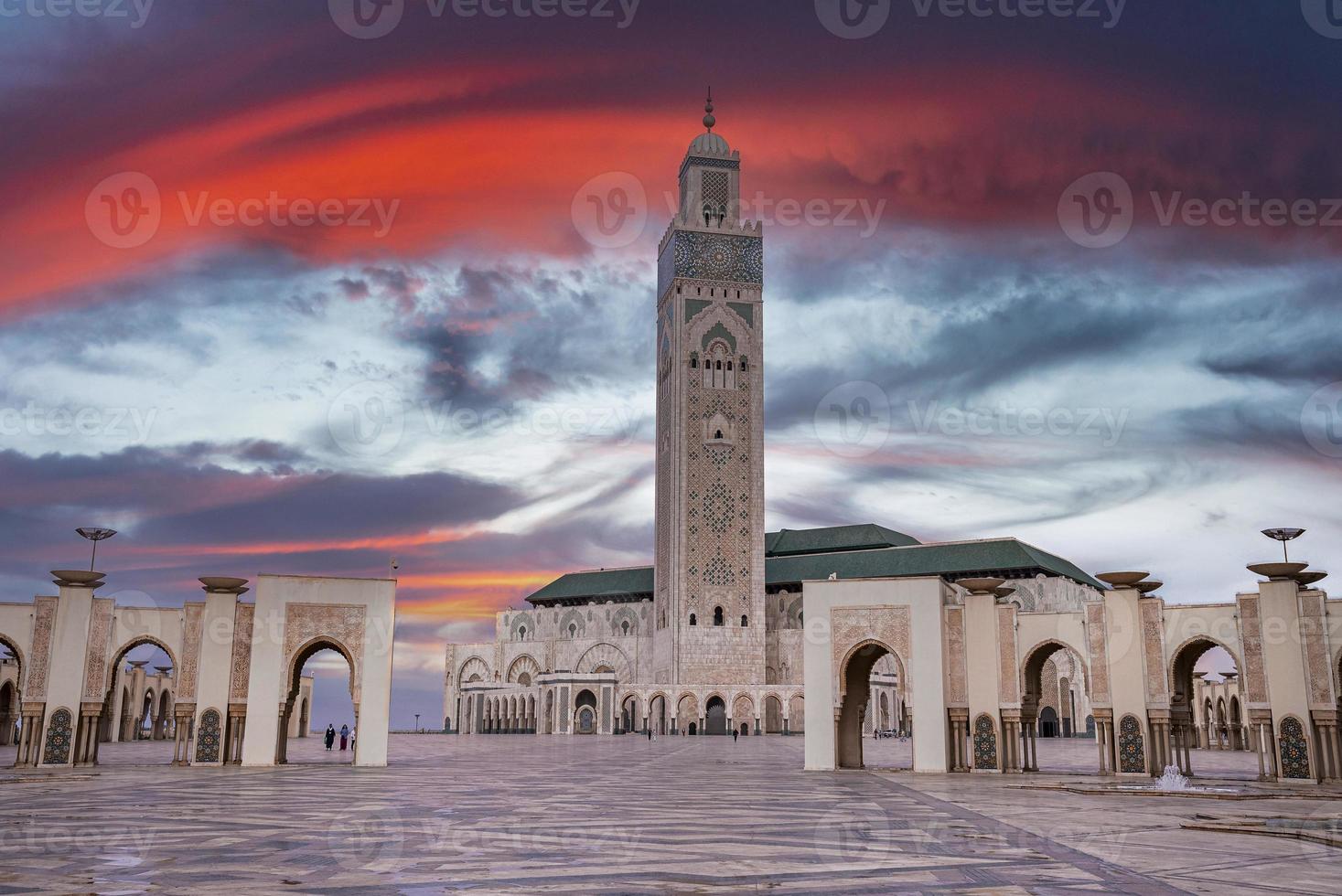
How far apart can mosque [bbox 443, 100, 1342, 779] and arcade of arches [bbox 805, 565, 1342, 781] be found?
0.05 m

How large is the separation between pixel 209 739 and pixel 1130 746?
1551cm

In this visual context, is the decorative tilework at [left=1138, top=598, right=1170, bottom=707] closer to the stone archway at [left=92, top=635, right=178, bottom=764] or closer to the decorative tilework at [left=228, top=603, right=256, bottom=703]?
the decorative tilework at [left=228, top=603, right=256, bottom=703]

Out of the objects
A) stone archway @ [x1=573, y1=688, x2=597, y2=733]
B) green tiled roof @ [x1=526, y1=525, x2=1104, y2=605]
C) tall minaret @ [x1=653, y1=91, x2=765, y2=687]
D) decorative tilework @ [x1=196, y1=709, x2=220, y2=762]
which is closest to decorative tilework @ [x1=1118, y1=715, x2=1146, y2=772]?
decorative tilework @ [x1=196, y1=709, x2=220, y2=762]

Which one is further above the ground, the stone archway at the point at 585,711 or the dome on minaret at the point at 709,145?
the dome on minaret at the point at 709,145

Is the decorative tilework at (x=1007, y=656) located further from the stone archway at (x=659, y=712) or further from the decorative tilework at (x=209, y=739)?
the stone archway at (x=659, y=712)

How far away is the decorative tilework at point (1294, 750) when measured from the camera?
17.9 metres

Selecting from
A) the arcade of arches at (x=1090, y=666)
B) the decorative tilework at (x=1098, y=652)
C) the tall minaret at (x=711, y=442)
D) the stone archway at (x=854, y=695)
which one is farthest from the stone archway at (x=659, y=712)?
the decorative tilework at (x=1098, y=652)

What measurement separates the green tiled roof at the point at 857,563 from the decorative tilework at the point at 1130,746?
3392 centimetres

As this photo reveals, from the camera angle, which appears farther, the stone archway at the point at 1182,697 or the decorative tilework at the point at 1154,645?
the decorative tilework at the point at 1154,645

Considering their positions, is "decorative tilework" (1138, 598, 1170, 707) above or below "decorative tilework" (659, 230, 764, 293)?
below

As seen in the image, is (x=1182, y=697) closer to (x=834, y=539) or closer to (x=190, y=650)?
(x=190, y=650)

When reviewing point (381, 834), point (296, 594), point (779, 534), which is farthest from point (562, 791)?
point (779, 534)

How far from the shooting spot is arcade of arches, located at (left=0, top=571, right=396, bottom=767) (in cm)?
1961

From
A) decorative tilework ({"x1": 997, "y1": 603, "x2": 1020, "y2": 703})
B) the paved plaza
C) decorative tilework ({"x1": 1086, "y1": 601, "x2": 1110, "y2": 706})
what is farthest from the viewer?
decorative tilework ({"x1": 997, "y1": 603, "x2": 1020, "y2": 703})
